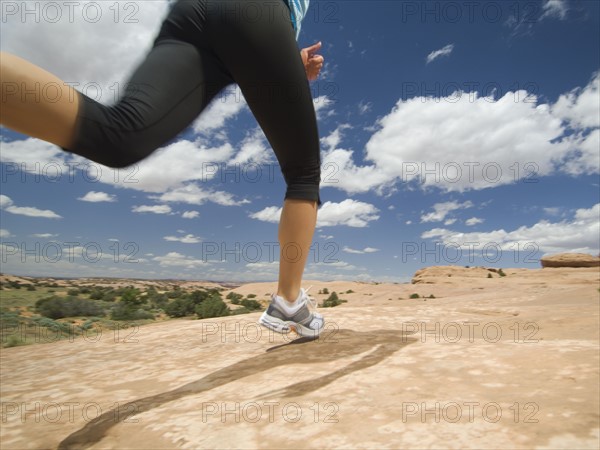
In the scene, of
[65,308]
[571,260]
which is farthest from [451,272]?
[65,308]

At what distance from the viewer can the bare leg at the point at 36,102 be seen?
0.87 metres

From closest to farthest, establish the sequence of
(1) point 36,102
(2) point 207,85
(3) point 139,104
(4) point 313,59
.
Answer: (1) point 36,102 < (3) point 139,104 < (2) point 207,85 < (4) point 313,59

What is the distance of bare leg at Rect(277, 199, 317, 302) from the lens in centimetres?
177

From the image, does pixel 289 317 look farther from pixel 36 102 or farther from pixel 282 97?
pixel 36 102

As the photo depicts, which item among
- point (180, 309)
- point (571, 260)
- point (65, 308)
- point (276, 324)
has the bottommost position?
point (180, 309)

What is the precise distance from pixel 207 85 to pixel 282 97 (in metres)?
0.31

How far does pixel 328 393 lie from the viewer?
129 centimetres

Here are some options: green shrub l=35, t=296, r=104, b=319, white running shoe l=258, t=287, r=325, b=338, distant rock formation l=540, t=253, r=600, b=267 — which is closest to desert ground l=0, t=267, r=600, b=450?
white running shoe l=258, t=287, r=325, b=338

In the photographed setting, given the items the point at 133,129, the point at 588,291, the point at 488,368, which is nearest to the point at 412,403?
the point at 488,368

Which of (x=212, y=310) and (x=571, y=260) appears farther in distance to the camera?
(x=571, y=260)

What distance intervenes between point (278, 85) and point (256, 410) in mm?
1240

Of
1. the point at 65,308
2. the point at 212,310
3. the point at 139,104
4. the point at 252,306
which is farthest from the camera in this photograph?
the point at 252,306

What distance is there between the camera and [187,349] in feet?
7.67

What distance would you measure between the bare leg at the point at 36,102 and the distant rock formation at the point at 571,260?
137 ft
